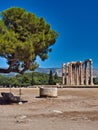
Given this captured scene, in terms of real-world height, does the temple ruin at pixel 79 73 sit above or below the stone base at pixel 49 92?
above

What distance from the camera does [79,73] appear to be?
381 ft

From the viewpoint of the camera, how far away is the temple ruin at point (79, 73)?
4456 inches

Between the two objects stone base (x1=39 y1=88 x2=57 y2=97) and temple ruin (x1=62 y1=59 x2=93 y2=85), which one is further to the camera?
temple ruin (x1=62 y1=59 x2=93 y2=85)

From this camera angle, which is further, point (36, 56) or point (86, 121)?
point (36, 56)

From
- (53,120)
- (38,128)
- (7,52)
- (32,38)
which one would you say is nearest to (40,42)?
(32,38)

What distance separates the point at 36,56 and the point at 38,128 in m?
19.5

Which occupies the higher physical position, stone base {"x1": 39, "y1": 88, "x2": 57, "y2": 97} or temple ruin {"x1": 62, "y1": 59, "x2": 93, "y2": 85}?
temple ruin {"x1": 62, "y1": 59, "x2": 93, "y2": 85}

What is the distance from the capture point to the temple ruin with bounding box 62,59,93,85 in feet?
371

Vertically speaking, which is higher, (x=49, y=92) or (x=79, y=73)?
(x=79, y=73)

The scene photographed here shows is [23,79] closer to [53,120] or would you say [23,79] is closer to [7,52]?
[7,52]

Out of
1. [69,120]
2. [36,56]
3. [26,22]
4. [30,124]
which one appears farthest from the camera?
[36,56]

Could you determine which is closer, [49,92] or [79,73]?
[49,92]

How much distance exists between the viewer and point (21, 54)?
104 ft

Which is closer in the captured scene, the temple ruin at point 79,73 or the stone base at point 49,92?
the stone base at point 49,92
